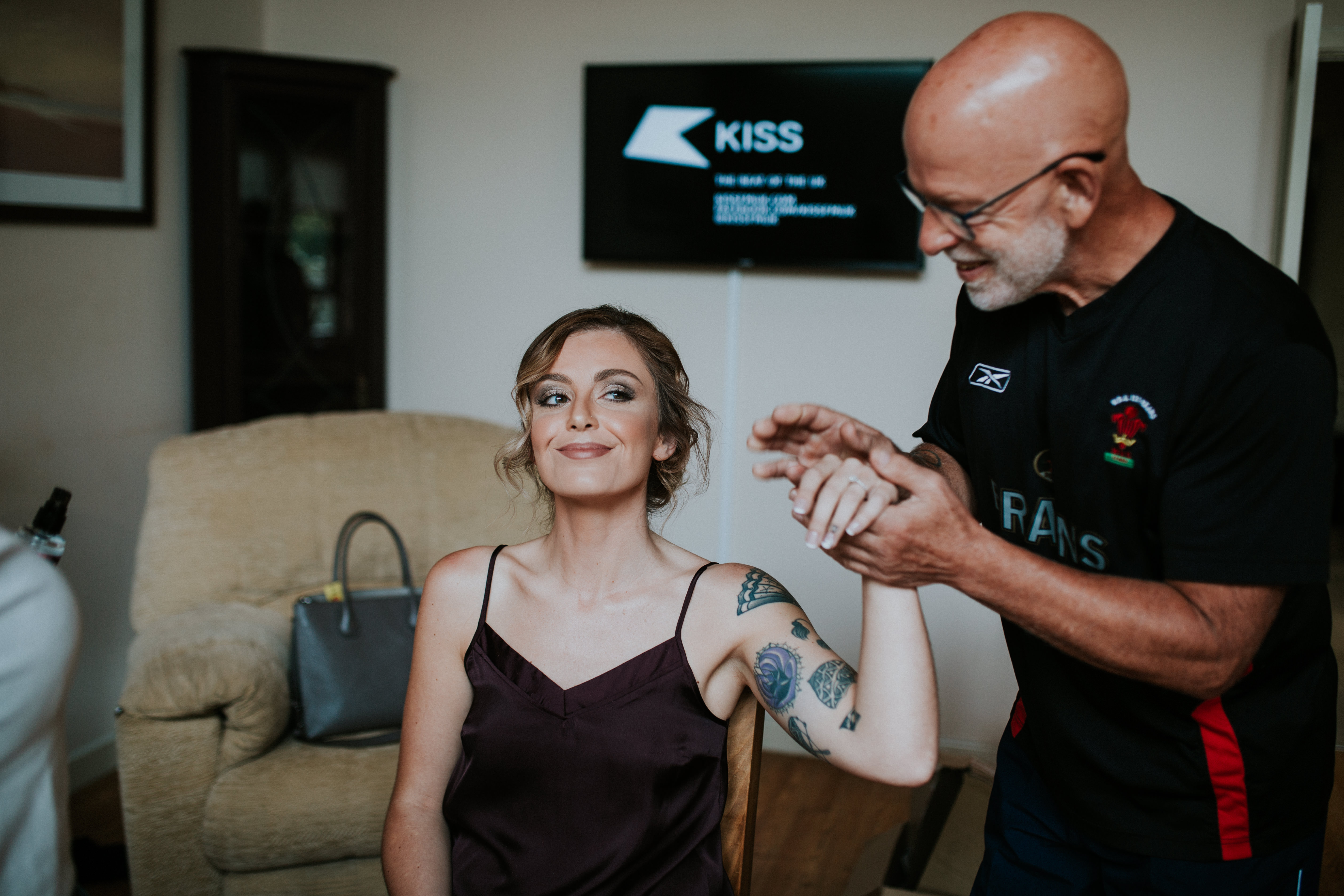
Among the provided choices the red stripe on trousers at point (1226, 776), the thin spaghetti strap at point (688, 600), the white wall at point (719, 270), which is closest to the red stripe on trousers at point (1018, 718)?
the red stripe on trousers at point (1226, 776)

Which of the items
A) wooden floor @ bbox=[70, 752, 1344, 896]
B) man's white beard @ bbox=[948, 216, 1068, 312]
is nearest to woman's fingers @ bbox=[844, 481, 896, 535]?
man's white beard @ bbox=[948, 216, 1068, 312]

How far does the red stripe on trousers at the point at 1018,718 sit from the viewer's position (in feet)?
4.65

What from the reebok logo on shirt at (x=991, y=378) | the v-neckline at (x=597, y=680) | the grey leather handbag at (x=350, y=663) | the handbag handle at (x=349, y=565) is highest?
the reebok logo on shirt at (x=991, y=378)

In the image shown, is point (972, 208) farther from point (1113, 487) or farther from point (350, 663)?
point (350, 663)

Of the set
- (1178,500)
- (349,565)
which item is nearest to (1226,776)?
(1178,500)

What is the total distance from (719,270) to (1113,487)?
221 centimetres

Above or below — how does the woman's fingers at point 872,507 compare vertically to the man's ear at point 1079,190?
below

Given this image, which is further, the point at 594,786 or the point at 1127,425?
the point at 594,786

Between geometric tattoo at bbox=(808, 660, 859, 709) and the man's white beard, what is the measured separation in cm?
47

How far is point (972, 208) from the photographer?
111 cm

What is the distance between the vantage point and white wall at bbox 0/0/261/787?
2.67 m

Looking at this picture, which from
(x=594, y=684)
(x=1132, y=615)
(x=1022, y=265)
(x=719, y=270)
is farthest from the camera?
(x=719, y=270)

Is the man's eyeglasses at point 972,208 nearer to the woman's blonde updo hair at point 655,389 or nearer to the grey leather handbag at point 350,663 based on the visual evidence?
the woman's blonde updo hair at point 655,389

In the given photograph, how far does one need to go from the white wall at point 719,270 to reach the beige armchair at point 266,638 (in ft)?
2.77
